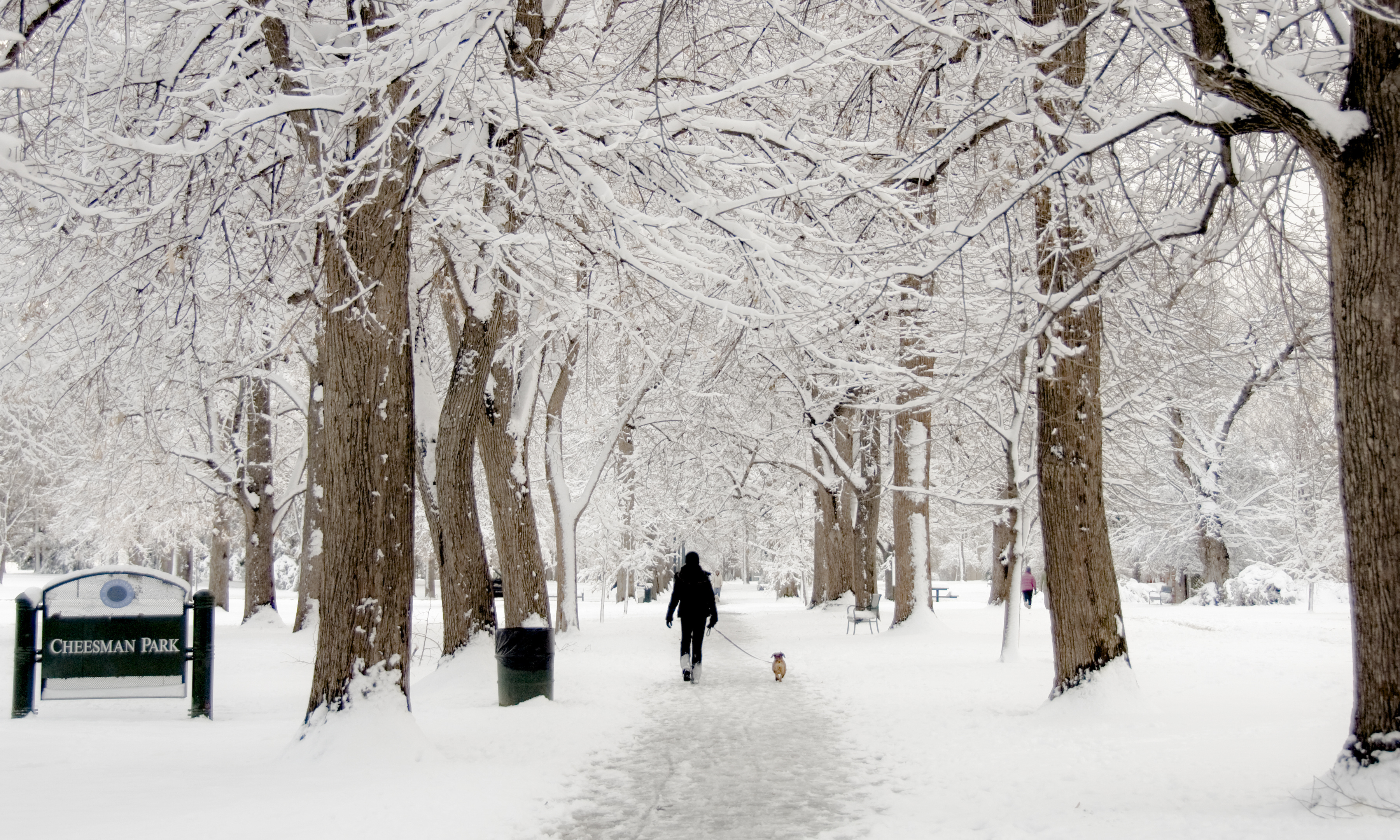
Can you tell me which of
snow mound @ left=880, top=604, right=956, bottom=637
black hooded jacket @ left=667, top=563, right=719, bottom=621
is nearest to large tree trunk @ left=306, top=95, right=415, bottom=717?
black hooded jacket @ left=667, top=563, right=719, bottom=621

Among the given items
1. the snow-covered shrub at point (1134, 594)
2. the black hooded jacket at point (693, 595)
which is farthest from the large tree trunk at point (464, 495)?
the snow-covered shrub at point (1134, 594)

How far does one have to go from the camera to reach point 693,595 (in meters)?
13.1

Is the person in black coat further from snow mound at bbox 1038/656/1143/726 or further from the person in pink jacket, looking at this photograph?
the person in pink jacket

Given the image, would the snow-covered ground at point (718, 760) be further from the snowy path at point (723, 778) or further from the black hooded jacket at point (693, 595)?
the black hooded jacket at point (693, 595)

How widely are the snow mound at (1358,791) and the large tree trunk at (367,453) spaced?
5697mm

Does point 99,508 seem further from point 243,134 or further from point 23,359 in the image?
point 243,134

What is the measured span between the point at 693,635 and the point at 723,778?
606 cm

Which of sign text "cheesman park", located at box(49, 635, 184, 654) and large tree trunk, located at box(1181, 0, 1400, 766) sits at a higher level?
large tree trunk, located at box(1181, 0, 1400, 766)

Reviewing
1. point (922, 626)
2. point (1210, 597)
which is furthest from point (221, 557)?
point (1210, 597)

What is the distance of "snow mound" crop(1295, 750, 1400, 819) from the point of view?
15.7 feet

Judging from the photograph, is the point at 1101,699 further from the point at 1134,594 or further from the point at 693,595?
the point at 1134,594

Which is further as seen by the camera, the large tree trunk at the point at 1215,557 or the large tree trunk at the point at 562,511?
the large tree trunk at the point at 1215,557

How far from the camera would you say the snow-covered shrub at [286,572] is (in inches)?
2766

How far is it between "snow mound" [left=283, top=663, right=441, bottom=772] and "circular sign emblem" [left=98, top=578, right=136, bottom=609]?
9.95ft
